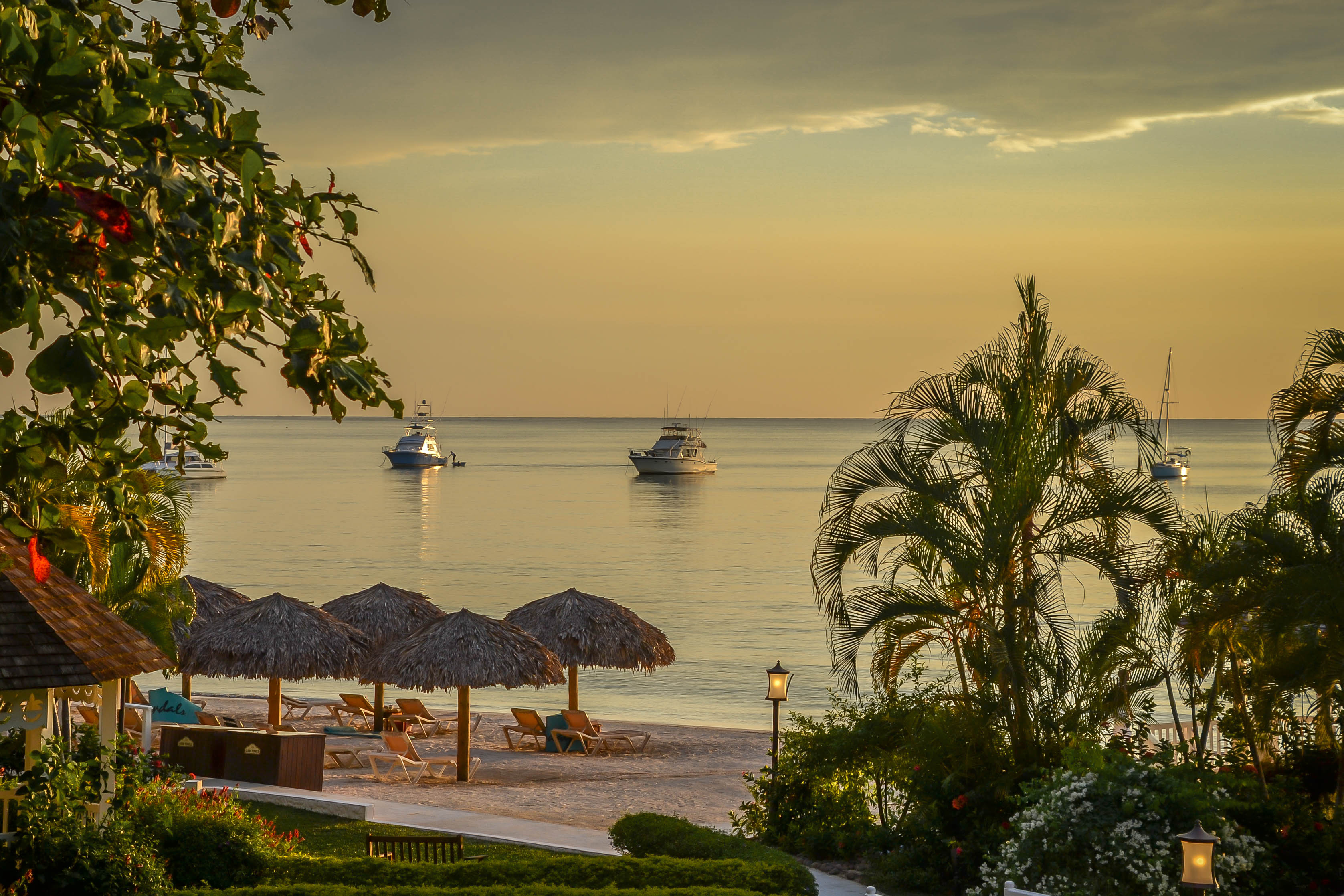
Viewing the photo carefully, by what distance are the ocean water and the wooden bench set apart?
1082 cm

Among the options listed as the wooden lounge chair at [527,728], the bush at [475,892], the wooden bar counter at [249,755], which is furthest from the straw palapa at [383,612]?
the bush at [475,892]

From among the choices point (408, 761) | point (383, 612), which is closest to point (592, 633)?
point (383, 612)

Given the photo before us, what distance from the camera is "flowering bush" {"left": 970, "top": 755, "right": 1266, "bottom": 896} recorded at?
886cm

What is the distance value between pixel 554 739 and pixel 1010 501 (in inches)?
444

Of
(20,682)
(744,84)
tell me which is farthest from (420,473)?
(20,682)

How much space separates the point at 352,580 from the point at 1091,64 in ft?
108

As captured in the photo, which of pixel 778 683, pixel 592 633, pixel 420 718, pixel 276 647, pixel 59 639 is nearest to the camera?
pixel 59 639

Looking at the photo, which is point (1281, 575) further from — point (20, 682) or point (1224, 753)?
Result: point (20, 682)

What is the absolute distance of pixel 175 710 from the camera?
19500mm

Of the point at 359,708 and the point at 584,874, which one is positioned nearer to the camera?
the point at 584,874

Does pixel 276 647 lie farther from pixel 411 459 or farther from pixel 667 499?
pixel 411 459

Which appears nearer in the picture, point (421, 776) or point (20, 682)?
point (20, 682)

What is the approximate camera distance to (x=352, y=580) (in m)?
47.8

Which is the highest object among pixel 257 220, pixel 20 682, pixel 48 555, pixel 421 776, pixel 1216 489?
pixel 1216 489
